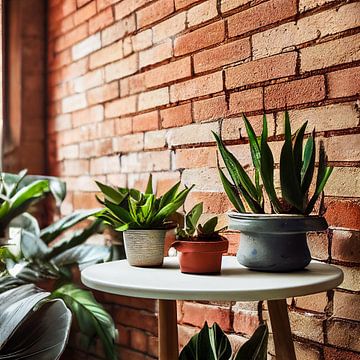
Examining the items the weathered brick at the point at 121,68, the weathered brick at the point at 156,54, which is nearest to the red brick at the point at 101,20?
the weathered brick at the point at 121,68

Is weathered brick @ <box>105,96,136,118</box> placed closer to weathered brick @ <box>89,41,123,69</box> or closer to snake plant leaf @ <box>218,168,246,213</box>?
weathered brick @ <box>89,41,123,69</box>

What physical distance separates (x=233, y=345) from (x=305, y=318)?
309 millimetres

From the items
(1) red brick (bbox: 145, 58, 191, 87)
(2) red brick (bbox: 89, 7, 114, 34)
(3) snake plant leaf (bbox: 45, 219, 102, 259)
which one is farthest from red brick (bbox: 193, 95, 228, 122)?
(2) red brick (bbox: 89, 7, 114, 34)

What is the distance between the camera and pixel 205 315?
2.01 m

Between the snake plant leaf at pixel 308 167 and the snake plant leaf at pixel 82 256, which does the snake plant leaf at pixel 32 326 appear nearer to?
the snake plant leaf at pixel 82 256

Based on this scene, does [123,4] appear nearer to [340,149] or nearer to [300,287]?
[340,149]

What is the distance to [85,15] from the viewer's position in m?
2.69

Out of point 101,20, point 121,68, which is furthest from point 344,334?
point 101,20

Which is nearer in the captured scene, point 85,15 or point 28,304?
point 28,304

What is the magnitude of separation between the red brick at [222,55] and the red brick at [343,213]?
0.53 metres

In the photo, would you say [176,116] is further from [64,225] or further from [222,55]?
[64,225]

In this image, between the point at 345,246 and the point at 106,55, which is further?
the point at 106,55

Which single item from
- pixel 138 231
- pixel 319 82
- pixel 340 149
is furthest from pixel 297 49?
pixel 138 231

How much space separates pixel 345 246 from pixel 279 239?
236mm
